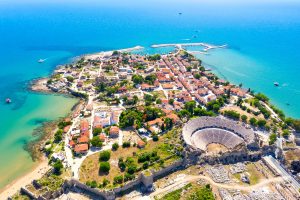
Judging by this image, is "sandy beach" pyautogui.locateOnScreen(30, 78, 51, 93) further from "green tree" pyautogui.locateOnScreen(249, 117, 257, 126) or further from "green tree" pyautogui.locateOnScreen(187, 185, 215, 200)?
"green tree" pyautogui.locateOnScreen(187, 185, 215, 200)

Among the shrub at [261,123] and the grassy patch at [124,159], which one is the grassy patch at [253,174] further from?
the shrub at [261,123]

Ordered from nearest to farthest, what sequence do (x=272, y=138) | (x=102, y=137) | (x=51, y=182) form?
1. (x=51, y=182)
2. (x=272, y=138)
3. (x=102, y=137)

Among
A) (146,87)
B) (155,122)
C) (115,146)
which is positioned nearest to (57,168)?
(115,146)

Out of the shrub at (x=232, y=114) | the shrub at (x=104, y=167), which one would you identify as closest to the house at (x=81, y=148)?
the shrub at (x=104, y=167)

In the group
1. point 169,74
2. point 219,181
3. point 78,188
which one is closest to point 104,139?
point 78,188

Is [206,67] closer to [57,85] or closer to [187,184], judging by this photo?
[57,85]

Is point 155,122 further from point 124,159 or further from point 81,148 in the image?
point 81,148
